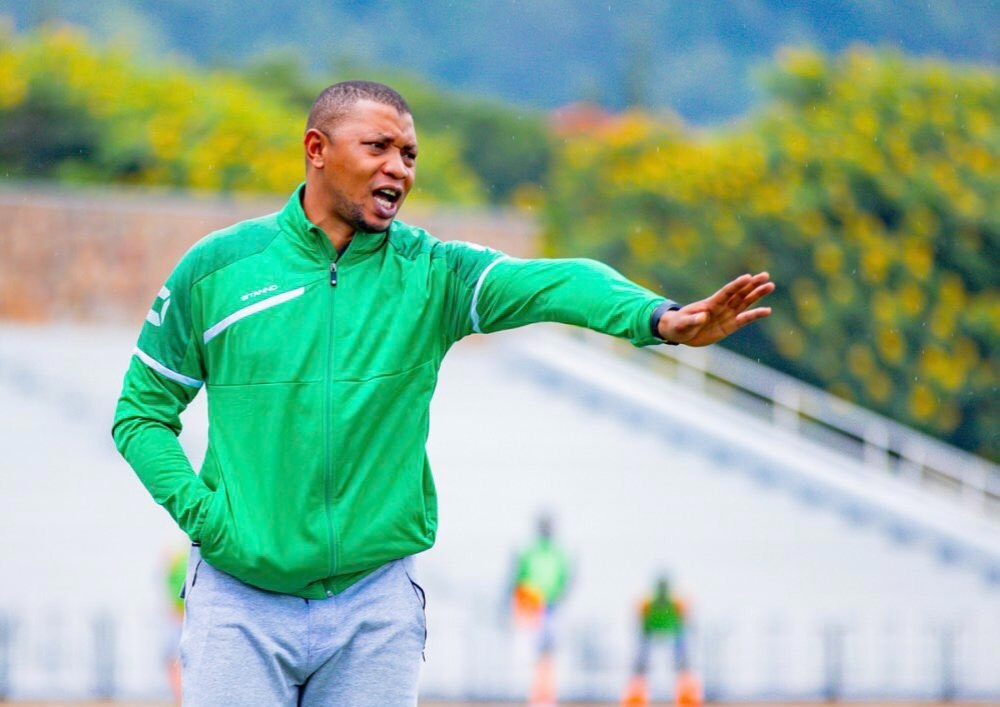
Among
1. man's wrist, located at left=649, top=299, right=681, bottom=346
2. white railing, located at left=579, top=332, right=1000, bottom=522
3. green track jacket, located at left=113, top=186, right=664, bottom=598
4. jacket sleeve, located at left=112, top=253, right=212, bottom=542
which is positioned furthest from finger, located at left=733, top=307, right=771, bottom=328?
white railing, located at left=579, top=332, right=1000, bottom=522

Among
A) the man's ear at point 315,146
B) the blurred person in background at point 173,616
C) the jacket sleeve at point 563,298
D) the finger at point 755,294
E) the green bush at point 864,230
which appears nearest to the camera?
the finger at point 755,294

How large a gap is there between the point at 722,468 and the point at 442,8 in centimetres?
7511

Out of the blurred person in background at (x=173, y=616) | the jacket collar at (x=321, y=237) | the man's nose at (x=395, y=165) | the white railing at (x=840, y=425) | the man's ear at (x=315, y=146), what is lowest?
the blurred person in background at (x=173, y=616)

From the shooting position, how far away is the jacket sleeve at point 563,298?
3256mm

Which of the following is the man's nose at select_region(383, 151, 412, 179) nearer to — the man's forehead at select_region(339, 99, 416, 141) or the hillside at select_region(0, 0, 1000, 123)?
the man's forehead at select_region(339, 99, 416, 141)

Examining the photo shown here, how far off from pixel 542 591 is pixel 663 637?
100cm

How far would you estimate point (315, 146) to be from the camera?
356 centimetres

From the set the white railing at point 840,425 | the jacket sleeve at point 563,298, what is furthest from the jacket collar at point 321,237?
the white railing at point 840,425

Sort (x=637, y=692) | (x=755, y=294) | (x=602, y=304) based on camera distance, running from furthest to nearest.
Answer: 1. (x=637, y=692)
2. (x=602, y=304)
3. (x=755, y=294)

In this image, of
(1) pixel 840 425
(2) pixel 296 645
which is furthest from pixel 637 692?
(1) pixel 840 425

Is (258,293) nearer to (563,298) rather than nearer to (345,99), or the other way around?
(345,99)

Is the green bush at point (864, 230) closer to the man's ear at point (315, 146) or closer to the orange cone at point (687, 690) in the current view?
the orange cone at point (687, 690)

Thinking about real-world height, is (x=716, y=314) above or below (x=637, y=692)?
above

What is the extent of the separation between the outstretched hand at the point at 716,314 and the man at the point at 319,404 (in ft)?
0.73
